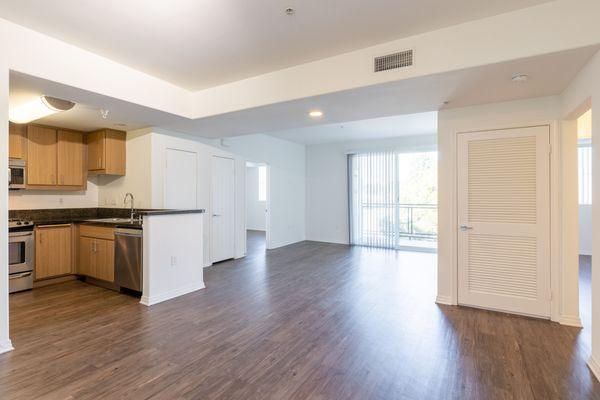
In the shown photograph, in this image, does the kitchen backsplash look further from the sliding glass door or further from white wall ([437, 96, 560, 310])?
the sliding glass door

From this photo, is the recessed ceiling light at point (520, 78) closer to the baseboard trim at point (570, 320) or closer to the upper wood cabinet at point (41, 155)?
the baseboard trim at point (570, 320)

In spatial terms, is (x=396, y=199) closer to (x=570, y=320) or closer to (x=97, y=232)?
(x=570, y=320)

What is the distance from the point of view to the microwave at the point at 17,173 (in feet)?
14.3

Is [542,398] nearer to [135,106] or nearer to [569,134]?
[569,134]

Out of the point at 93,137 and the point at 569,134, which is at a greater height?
the point at 93,137

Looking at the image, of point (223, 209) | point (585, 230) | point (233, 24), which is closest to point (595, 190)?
point (233, 24)

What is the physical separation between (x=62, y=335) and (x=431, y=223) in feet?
23.5

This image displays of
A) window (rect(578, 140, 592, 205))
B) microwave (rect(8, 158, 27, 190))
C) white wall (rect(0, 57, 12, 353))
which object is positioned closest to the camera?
white wall (rect(0, 57, 12, 353))

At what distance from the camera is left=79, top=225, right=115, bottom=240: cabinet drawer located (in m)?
4.17

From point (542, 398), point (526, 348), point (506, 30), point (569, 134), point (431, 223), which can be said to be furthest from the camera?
point (431, 223)

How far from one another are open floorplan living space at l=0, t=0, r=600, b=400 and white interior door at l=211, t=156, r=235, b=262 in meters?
0.21

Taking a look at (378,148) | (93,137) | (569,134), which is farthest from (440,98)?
(93,137)

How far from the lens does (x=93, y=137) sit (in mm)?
5148

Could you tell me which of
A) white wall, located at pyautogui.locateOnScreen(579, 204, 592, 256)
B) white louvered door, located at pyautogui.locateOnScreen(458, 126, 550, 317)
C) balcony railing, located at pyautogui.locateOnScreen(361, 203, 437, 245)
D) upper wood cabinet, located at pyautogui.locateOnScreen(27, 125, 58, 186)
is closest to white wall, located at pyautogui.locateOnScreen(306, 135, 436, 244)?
balcony railing, located at pyautogui.locateOnScreen(361, 203, 437, 245)
